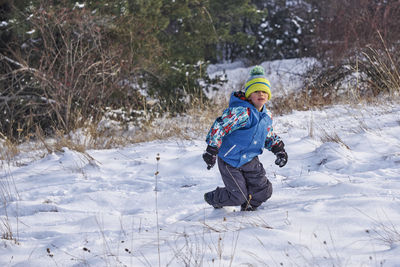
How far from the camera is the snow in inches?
92.6

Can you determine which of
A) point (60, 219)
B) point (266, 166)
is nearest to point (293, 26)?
point (266, 166)

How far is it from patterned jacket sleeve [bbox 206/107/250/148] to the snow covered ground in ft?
1.92

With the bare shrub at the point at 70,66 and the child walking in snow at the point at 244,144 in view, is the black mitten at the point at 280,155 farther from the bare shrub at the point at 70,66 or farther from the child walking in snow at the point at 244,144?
the bare shrub at the point at 70,66

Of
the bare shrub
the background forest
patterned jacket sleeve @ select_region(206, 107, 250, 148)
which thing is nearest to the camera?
patterned jacket sleeve @ select_region(206, 107, 250, 148)

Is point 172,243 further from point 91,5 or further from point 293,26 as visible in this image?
point 293,26

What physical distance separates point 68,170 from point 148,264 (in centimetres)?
281

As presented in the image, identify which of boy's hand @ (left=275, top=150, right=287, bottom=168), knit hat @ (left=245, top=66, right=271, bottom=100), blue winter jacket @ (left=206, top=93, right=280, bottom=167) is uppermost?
knit hat @ (left=245, top=66, right=271, bottom=100)

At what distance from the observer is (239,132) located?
3.26 metres

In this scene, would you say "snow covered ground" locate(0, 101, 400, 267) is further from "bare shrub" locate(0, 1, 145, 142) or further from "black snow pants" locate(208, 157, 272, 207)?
"bare shrub" locate(0, 1, 145, 142)

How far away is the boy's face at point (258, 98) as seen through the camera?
3.25 m

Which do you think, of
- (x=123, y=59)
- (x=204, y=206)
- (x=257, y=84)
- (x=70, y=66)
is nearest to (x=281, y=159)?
(x=257, y=84)

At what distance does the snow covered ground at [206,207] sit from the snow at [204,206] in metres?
0.01

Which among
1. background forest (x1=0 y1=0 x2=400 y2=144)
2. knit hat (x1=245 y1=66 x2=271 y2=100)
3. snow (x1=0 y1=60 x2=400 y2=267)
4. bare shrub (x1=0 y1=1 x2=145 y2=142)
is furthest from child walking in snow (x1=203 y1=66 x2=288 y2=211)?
bare shrub (x1=0 y1=1 x2=145 y2=142)

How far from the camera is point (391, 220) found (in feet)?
8.49
